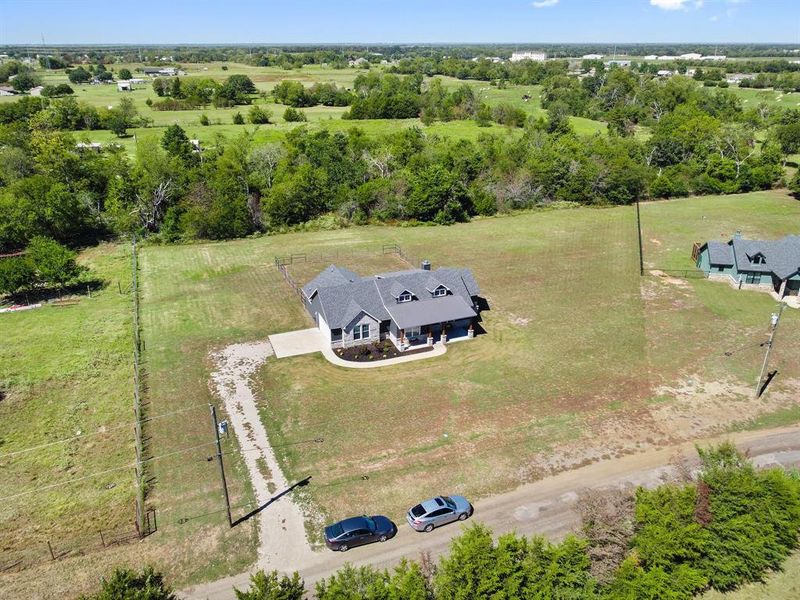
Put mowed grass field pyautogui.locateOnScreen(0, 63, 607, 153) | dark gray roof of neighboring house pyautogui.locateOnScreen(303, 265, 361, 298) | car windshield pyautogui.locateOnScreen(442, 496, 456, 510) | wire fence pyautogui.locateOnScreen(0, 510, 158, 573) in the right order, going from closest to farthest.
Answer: wire fence pyautogui.locateOnScreen(0, 510, 158, 573) → car windshield pyautogui.locateOnScreen(442, 496, 456, 510) → dark gray roof of neighboring house pyautogui.locateOnScreen(303, 265, 361, 298) → mowed grass field pyautogui.locateOnScreen(0, 63, 607, 153)

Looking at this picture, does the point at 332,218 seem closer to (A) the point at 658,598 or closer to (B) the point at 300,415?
(B) the point at 300,415

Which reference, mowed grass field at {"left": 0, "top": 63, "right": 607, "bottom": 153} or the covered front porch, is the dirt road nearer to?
the covered front porch

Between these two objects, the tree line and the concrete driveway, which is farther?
the concrete driveway

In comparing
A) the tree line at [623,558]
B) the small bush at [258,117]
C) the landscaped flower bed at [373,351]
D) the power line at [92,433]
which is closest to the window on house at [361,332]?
the landscaped flower bed at [373,351]

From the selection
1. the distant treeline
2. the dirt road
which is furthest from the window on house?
the distant treeline

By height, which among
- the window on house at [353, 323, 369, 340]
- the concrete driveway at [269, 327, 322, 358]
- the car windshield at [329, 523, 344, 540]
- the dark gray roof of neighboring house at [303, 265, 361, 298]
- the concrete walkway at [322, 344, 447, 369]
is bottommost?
the car windshield at [329, 523, 344, 540]

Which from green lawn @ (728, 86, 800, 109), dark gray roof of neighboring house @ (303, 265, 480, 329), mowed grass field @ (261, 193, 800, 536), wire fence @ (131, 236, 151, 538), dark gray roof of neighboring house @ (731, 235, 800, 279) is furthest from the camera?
green lawn @ (728, 86, 800, 109)

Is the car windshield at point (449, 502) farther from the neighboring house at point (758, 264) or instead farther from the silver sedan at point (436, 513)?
the neighboring house at point (758, 264)

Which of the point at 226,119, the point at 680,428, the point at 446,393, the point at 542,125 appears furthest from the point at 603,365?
the point at 226,119
